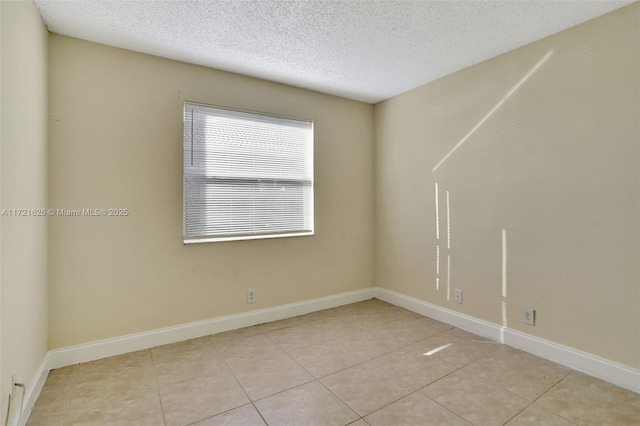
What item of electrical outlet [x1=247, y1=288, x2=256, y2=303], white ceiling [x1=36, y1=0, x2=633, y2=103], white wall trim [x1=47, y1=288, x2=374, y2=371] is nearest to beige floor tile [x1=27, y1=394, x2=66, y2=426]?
white wall trim [x1=47, y1=288, x2=374, y2=371]

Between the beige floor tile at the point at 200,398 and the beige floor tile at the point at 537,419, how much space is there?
153 cm

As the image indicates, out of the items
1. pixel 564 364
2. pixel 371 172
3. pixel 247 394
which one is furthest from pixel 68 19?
pixel 564 364

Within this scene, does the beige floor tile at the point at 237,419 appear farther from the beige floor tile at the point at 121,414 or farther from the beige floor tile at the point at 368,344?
the beige floor tile at the point at 368,344

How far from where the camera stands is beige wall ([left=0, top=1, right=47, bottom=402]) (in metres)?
1.48

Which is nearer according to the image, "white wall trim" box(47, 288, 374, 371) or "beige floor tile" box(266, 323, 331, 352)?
"white wall trim" box(47, 288, 374, 371)

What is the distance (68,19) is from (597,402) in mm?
4116

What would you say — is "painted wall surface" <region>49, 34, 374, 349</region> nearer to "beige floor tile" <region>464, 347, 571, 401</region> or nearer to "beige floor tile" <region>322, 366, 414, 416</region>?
"beige floor tile" <region>322, 366, 414, 416</region>

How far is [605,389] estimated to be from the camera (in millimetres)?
1971

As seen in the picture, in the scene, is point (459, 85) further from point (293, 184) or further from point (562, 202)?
point (293, 184)

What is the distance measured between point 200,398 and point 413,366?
4.76 ft

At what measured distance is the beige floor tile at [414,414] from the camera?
66.0 inches

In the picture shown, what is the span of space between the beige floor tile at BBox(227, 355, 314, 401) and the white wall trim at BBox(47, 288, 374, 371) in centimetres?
60

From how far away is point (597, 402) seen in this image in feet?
6.04

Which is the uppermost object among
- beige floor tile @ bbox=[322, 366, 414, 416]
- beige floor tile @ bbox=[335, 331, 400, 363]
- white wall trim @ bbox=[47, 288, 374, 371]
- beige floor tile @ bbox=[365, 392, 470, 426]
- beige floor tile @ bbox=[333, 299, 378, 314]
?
white wall trim @ bbox=[47, 288, 374, 371]
